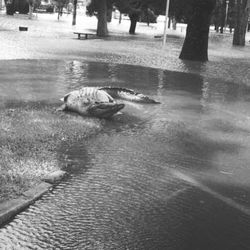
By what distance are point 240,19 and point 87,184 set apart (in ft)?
91.5

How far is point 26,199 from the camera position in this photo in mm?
4902

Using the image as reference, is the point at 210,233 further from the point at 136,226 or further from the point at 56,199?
the point at 56,199

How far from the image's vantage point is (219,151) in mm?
7211

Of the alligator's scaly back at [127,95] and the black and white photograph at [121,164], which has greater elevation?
the alligator's scaly back at [127,95]

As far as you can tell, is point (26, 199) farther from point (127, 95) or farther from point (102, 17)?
point (102, 17)

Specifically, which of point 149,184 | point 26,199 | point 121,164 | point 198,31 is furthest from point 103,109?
point 198,31

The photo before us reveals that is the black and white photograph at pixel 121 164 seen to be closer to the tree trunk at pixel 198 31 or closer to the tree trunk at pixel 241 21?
the tree trunk at pixel 198 31

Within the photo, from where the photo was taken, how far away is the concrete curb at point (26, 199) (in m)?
4.57

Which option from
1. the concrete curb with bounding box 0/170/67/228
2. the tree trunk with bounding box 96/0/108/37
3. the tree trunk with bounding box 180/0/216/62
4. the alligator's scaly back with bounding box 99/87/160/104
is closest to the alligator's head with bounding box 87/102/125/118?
the alligator's scaly back with bounding box 99/87/160/104

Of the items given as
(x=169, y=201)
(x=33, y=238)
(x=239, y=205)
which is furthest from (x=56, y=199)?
(x=239, y=205)

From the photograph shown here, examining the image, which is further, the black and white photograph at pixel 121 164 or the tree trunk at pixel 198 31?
the tree trunk at pixel 198 31

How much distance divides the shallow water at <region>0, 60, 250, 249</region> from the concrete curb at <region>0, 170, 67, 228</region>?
0.07 meters

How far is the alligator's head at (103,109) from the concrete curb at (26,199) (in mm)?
2755

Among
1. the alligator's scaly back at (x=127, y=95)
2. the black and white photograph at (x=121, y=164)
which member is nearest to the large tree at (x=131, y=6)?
the black and white photograph at (x=121, y=164)
